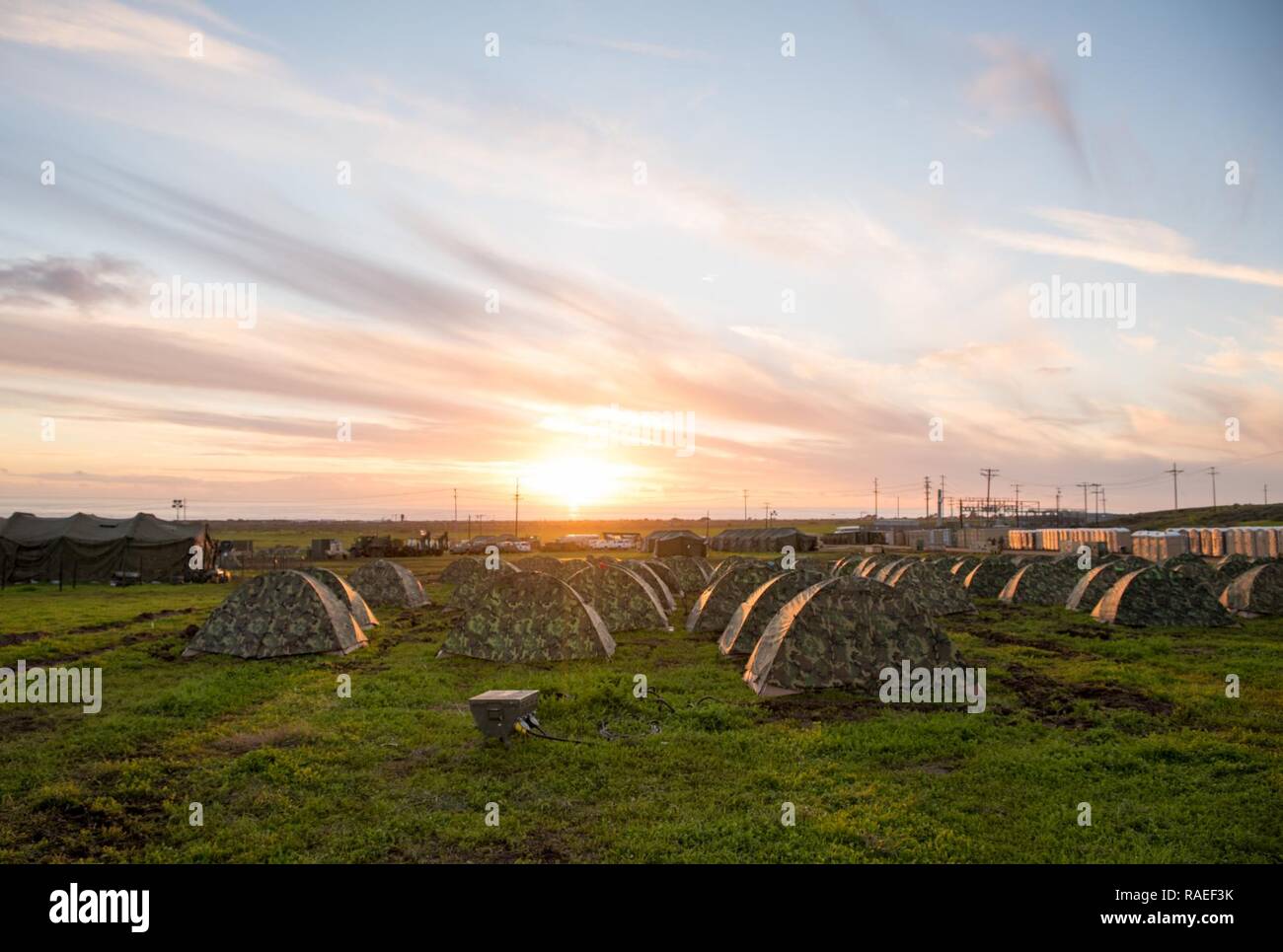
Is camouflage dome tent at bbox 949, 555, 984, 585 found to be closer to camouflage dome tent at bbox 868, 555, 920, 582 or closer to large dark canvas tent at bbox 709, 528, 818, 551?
camouflage dome tent at bbox 868, 555, 920, 582

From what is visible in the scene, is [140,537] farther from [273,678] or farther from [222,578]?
[273,678]

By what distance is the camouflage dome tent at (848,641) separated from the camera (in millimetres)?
15062

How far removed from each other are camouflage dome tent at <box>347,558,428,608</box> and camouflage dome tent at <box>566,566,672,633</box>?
423 inches

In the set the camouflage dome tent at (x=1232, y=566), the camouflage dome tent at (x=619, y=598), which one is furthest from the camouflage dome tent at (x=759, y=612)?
the camouflage dome tent at (x=1232, y=566)

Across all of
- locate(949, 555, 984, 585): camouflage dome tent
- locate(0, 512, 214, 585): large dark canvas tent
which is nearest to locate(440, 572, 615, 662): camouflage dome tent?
locate(949, 555, 984, 585): camouflage dome tent

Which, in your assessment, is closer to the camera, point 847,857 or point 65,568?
point 847,857

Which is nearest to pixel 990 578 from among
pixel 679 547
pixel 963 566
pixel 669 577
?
pixel 963 566

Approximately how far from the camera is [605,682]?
50.5 feet

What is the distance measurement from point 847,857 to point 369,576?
2936 cm

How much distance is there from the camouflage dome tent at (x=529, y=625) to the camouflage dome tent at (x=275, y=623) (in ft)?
10.9

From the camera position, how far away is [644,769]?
10.4m

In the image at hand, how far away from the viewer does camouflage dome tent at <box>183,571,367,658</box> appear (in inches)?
776
